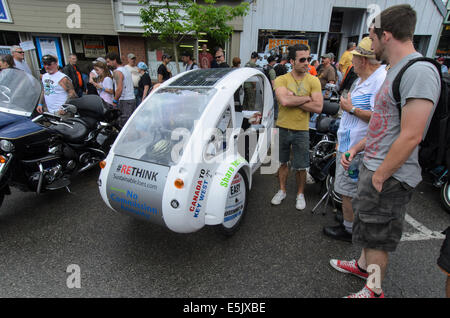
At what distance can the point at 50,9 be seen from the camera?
965 centimetres

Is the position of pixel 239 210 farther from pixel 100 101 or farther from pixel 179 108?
pixel 100 101

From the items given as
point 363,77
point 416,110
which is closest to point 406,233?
point 363,77

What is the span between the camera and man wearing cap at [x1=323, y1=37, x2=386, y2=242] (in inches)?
95.5

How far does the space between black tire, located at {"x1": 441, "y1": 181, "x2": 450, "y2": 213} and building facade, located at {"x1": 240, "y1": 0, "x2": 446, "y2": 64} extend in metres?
9.24

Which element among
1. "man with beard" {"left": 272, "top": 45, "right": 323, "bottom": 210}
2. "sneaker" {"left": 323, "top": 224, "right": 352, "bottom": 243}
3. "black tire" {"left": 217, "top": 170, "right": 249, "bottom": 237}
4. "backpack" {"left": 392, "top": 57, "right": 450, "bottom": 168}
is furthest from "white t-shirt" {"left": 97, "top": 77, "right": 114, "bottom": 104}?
"backpack" {"left": 392, "top": 57, "right": 450, "bottom": 168}

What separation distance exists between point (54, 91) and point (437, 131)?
537 cm

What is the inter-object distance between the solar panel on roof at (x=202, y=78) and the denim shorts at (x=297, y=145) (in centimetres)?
109

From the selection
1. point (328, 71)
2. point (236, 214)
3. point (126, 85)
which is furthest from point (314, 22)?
point (236, 214)

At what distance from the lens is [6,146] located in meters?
2.78

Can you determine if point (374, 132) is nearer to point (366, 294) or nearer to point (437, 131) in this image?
point (437, 131)

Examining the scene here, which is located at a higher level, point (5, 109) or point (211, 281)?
point (5, 109)
